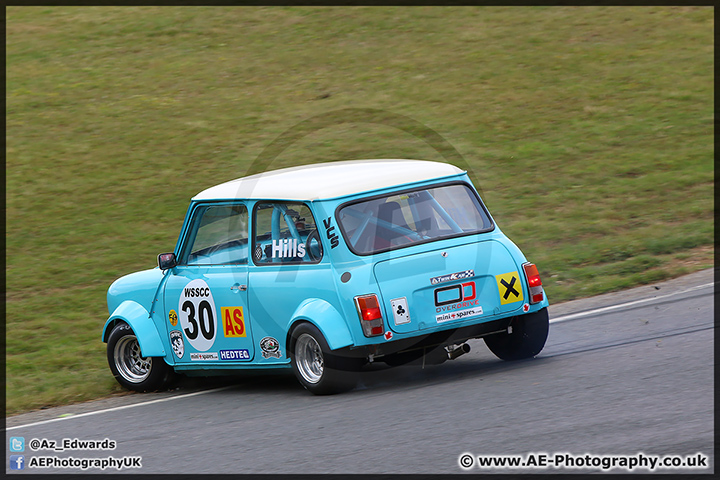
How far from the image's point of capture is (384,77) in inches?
808

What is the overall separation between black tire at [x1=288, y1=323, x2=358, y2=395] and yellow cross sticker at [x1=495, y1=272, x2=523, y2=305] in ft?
4.39

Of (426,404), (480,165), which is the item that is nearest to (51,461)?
(426,404)

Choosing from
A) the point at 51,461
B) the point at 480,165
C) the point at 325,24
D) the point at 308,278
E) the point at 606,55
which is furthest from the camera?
the point at 325,24

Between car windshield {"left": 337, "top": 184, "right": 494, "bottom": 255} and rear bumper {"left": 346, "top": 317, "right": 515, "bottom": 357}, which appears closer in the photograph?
rear bumper {"left": 346, "top": 317, "right": 515, "bottom": 357}

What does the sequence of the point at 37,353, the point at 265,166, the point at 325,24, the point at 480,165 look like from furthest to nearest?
the point at 325,24 → the point at 265,166 → the point at 480,165 → the point at 37,353

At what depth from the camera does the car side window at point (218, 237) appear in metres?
7.83

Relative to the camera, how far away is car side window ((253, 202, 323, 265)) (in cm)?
735

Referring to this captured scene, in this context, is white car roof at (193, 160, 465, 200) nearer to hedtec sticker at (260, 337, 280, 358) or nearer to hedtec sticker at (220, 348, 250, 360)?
hedtec sticker at (260, 337, 280, 358)

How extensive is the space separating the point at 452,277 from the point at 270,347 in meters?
1.62

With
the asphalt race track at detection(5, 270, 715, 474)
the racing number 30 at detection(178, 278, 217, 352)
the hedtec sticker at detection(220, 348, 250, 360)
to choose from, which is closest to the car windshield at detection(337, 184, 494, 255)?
the asphalt race track at detection(5, 270, 715, 474)

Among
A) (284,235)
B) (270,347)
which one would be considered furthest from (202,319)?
(284,235)

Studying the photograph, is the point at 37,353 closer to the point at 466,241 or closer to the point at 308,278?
the point at 308,278

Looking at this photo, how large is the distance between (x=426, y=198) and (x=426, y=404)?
1.81 metres

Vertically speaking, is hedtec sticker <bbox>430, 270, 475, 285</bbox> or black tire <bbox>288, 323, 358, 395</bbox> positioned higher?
hedtec sticker <bbox>430, 270, 475, 285</bbox>
